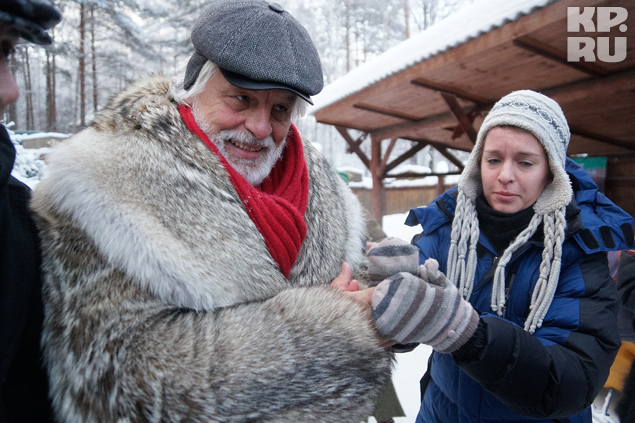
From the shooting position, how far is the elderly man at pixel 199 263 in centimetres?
85

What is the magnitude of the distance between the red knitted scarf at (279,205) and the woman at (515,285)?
35cm

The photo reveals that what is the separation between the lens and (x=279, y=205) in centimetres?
126

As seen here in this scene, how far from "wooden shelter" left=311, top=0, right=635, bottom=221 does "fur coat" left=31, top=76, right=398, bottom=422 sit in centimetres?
241

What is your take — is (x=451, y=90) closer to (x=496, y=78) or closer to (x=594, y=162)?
(x=496, y=78)

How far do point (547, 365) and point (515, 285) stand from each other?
1.15 ft

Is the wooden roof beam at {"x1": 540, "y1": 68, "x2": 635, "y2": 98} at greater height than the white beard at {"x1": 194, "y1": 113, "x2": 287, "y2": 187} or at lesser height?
greater

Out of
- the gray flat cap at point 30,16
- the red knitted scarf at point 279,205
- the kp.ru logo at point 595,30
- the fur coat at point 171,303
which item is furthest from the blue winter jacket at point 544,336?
the gray flat cap at point 30,16

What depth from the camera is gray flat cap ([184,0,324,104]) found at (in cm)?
111

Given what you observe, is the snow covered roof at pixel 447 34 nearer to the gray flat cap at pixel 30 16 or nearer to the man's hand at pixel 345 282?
the man's hand at pixel 345 282

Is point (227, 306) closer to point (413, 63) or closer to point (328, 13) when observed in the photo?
point (413, 63)

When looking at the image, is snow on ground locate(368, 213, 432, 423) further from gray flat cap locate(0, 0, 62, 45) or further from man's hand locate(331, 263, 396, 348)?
gray flat cap locate(0, 0, 62, 45)

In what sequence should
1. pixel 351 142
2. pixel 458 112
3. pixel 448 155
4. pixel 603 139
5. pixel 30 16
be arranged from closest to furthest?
pixel 30 16 < pixel 458 112 < pixel 603 139 < pixel 351 142 < pixel 448 155

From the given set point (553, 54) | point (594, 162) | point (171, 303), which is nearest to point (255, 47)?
point (171, 303)

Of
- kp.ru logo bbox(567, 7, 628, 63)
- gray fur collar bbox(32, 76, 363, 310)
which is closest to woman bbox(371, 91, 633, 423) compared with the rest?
gray fur collar bbox(32, 76, 363, 310)
